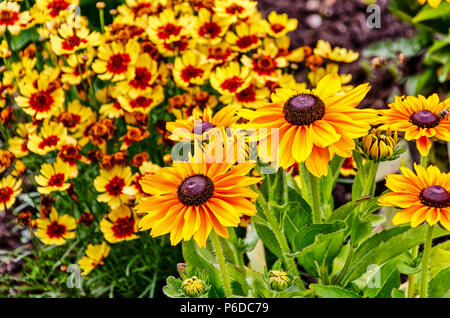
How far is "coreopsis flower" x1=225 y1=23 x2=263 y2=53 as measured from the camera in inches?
58.9

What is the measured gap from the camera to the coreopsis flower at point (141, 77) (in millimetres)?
1389

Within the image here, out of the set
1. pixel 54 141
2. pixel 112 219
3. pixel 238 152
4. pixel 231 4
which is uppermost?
pixel 231 4

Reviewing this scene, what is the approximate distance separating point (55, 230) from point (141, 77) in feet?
1.47

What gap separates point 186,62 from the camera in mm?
1440

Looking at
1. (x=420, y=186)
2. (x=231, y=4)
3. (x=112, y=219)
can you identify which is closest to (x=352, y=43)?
(x=231, y=4)

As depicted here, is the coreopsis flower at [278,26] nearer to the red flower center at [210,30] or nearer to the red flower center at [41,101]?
the red flower center at [210,30]

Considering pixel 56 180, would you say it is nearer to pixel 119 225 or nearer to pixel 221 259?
pixel 119 225

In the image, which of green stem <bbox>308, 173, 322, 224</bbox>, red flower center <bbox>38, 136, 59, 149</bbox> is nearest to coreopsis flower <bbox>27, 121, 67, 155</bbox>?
red flower center <bbox>38, 136, 59, 149</bbox>

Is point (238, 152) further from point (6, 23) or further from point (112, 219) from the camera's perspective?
point (6, 23)

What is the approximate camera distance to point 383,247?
1048 mm

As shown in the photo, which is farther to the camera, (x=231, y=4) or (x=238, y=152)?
(x=231, y=4)

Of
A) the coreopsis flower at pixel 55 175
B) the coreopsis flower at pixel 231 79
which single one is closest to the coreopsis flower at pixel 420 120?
the coreopsis flower at pixel 231 79

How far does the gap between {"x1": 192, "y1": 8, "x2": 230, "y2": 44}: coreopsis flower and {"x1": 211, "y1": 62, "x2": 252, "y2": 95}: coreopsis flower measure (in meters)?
0.10
